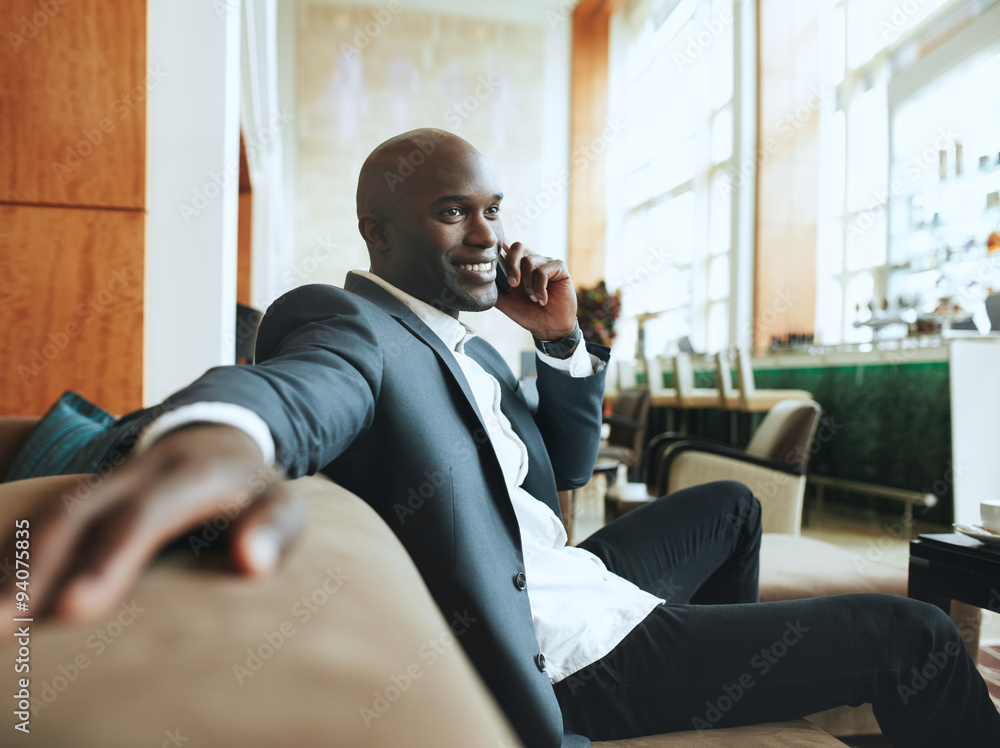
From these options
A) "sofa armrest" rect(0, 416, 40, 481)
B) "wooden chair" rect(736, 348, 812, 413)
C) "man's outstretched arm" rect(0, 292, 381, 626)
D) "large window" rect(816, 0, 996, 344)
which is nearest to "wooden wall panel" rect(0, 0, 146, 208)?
"sofa armrest" rect(0, 416, 40, 481)

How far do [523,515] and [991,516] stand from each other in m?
0.97

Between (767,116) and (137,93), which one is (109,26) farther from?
(767,116)

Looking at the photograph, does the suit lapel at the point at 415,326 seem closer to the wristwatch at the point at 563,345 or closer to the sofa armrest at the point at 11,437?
the wristwatch at the point at 563,345

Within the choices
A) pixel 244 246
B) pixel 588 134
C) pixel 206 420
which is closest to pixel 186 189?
pixel 206 420

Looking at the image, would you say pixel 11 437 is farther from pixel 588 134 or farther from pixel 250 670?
pixel 588 134

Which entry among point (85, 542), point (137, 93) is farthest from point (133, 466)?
point (137, 93)

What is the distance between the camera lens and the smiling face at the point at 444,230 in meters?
1.04

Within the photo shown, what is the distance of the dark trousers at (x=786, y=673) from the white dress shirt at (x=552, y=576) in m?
0.03

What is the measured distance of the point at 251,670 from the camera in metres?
0.31

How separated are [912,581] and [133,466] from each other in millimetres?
1591

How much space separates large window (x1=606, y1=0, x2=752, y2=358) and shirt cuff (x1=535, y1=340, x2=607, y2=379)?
6573mm

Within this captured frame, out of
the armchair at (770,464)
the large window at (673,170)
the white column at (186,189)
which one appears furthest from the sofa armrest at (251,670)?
the large window at (673,170)

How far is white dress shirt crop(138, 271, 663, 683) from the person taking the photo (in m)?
0.98

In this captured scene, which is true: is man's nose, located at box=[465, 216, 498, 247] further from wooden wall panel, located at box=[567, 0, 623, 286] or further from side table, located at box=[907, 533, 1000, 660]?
wooden wall panel, located at box=[567, 0, 623, 286]
